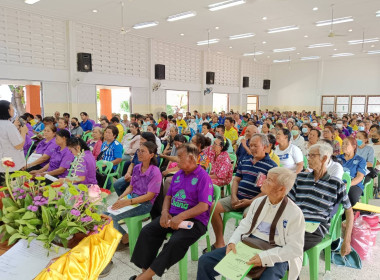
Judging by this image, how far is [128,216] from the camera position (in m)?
2.49

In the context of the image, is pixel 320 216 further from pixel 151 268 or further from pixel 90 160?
pixel 90 160

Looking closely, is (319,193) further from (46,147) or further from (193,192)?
(46,147)

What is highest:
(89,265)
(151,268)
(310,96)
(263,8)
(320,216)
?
(263,8)

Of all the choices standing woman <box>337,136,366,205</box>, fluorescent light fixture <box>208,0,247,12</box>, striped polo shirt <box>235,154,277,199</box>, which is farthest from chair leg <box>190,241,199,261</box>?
fluorescent light fixture <box>208,0,247,12</box>

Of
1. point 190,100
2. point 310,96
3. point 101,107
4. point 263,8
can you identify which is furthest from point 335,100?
point 101,107

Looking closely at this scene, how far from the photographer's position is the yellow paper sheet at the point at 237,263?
5.09 ft

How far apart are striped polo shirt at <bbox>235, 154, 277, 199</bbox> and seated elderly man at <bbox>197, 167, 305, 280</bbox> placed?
0.71 meters

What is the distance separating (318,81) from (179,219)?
58.0ft

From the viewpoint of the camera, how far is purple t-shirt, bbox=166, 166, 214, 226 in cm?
222

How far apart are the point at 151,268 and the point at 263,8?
303 inches

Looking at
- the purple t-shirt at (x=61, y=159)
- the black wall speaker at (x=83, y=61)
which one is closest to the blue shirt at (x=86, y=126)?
the black wall speaker at (x=83, y=61)

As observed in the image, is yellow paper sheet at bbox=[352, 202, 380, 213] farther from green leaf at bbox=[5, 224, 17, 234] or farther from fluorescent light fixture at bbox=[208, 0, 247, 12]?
fluorescent light fixture at bbox=[208, 0, 247, 12]

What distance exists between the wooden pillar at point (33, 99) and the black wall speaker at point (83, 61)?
2.36 m

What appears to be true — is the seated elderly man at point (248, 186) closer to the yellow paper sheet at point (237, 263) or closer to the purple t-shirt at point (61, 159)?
the yellow paper sheet at point (237, 263)
